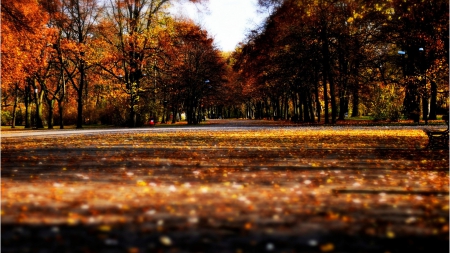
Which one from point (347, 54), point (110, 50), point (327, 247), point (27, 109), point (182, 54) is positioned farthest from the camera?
point (182, 54)

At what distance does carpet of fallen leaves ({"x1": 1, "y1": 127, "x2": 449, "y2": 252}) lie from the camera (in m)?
5.34

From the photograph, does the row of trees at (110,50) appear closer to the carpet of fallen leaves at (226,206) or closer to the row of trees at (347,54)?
the row of trees at (347,54)

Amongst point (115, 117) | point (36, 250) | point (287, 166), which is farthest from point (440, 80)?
point (36, 250)

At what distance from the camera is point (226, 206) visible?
738 cm

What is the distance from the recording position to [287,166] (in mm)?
12836

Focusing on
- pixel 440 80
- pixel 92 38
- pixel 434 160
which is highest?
pixel 92 38

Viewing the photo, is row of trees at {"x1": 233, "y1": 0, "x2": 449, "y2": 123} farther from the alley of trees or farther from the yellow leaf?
the yellow leaf

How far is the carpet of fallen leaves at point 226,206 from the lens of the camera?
17.5 feet

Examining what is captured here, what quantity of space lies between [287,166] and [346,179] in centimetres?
257

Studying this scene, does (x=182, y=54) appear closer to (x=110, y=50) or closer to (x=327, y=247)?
(x=110, y=50)

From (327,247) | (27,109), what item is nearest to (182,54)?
(27,109)

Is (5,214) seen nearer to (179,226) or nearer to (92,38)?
(179,226)

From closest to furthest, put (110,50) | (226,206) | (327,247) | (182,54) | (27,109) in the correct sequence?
(327,247) < (226,206) < (110,50) < (27,109) < (182,54)

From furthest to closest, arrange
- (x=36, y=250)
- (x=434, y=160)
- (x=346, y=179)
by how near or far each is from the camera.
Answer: (x=434, y=160) < (x=346, y=179) < (x=36, y=250)
